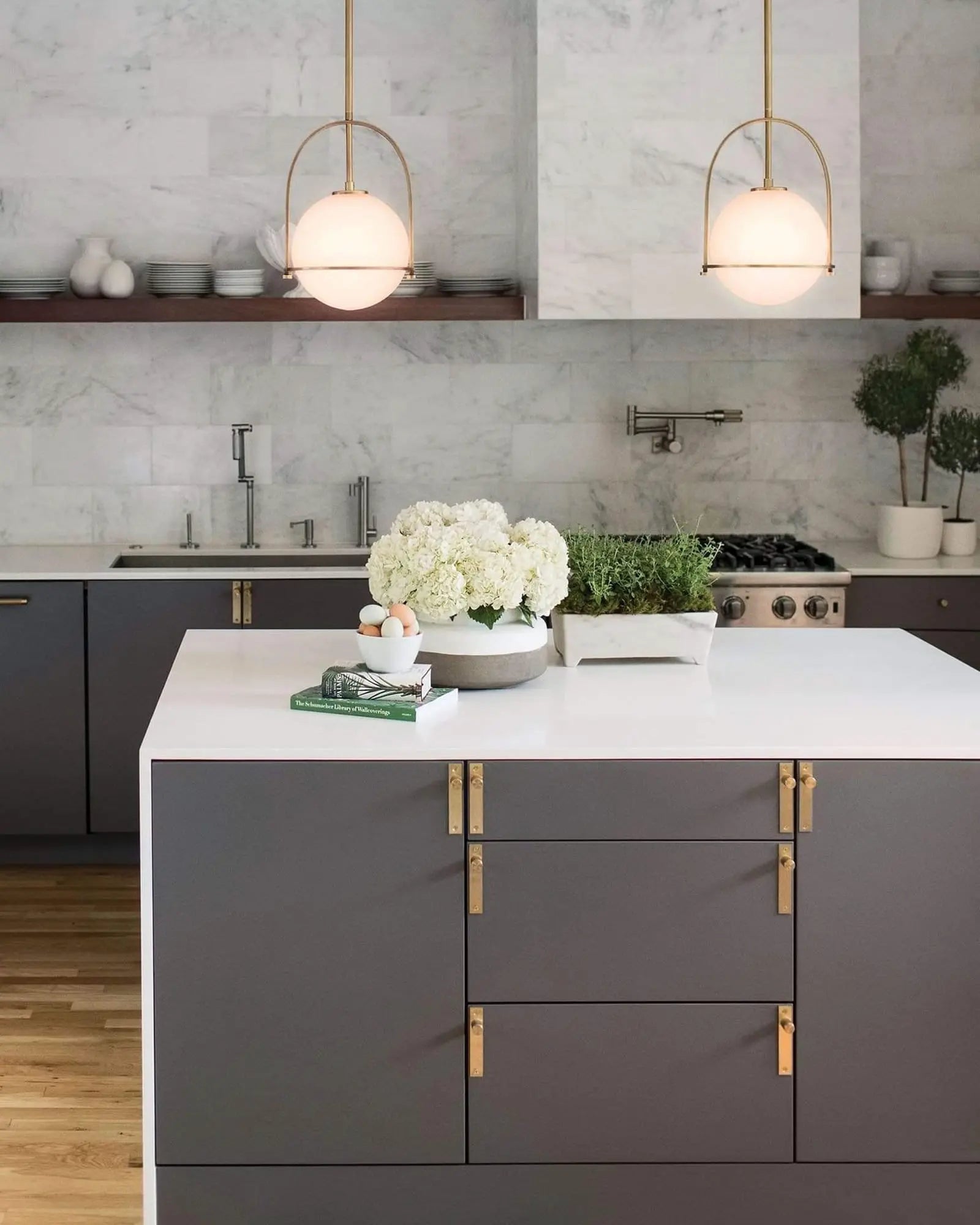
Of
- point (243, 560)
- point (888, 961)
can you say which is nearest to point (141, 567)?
point (243, 560)

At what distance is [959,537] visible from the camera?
5.12m

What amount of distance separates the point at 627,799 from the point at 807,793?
12.2 inches

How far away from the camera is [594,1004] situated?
258 cm

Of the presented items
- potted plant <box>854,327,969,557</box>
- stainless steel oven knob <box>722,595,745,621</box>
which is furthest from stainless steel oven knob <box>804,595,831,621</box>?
potted plant <box>854,327,969,557</box>

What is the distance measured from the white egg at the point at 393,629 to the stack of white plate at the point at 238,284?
255 centimetres

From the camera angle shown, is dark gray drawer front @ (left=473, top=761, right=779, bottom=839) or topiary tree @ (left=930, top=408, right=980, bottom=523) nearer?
dark gray drawer front @ (left=473, top=761, right=779, bottom=839)

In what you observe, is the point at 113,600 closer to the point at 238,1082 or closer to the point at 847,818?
the point at 238,1082

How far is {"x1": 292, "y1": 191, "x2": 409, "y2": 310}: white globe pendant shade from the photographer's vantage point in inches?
113

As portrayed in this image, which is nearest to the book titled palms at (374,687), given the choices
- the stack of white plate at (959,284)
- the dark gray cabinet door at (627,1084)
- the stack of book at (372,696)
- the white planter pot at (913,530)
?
the stack of book at (372,696)

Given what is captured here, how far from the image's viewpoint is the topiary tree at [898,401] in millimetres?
5086

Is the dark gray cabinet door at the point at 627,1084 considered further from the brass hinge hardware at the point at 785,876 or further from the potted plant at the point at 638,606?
the potted plant at the point at 638,606

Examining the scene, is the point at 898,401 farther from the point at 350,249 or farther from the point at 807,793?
the point at 807,793

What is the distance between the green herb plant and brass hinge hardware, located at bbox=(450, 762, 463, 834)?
0.68 m

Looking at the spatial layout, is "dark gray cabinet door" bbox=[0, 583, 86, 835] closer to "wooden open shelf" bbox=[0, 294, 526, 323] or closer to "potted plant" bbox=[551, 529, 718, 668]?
"wooden open shelf" bbox=[0, 294, 526, 323]
